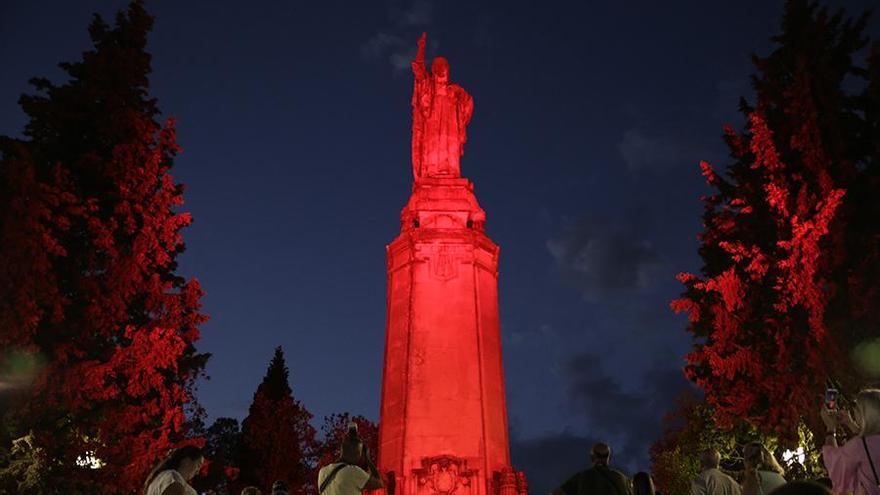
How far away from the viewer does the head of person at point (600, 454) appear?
6590 millimetres

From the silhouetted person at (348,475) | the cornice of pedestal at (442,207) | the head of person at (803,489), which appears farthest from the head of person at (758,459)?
the cornice of pedestal at (442,207)

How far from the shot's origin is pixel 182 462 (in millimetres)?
5711

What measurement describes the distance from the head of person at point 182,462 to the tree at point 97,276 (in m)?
8.47

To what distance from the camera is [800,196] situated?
15.2m

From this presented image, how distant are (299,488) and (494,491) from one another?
2326 centimetres

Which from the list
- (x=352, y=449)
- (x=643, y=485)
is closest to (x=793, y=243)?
(x=643, y=485)

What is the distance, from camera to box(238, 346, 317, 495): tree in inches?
1507

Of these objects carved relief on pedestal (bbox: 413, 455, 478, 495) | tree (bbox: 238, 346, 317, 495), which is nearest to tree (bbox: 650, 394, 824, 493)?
carved relief on pedestal (bbox: 413, 455, 478, 495)

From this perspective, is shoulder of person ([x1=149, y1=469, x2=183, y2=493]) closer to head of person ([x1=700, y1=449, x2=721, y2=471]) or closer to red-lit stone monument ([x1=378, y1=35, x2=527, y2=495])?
head of person ([x1=700, y1=449, x2=721, y2=471])

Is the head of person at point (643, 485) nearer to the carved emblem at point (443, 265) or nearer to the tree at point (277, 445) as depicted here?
the carved emblem at point (443, 265)

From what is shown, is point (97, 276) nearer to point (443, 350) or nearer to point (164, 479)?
point (443, 350)

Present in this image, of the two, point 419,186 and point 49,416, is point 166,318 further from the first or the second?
point 419,186

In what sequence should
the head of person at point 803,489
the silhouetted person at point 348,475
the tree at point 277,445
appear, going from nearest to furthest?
the head of person at point 803,489
the silhouetted person at point 348,475
the tree at point 277,445

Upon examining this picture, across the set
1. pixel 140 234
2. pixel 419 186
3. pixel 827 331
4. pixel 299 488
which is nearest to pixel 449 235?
pixel 419 186
